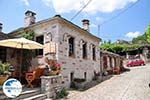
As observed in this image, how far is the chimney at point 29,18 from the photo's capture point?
1579cm

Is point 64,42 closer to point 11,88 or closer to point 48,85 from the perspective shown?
point 48,85

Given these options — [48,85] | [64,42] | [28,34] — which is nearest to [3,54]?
[28,34]

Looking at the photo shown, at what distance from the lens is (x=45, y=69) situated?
13.1 m

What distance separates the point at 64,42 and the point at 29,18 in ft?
10.7

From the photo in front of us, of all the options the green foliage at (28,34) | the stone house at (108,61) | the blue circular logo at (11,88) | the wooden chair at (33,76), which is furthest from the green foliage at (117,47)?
the blue circular logo at (11,88)

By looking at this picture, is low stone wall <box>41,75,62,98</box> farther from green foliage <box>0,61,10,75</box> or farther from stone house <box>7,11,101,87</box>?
stone house <box>7,11,101,87</box>

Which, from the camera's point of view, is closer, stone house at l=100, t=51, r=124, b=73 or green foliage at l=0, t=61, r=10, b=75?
green foliage at l=0, t=61, r=10, b=75

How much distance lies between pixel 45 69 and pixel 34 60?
178cm

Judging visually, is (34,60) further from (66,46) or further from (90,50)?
(90,50)

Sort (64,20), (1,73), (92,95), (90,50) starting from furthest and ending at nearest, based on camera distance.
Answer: (90,50) < (64,20) < (92,95) < (1,73)

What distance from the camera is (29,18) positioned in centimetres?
1583

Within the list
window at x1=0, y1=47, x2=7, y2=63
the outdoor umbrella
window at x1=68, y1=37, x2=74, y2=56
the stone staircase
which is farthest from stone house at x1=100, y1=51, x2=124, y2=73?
the stone staircase

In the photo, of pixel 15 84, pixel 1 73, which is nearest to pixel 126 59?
pixel 1 73

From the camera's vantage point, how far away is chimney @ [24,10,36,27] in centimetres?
1579
